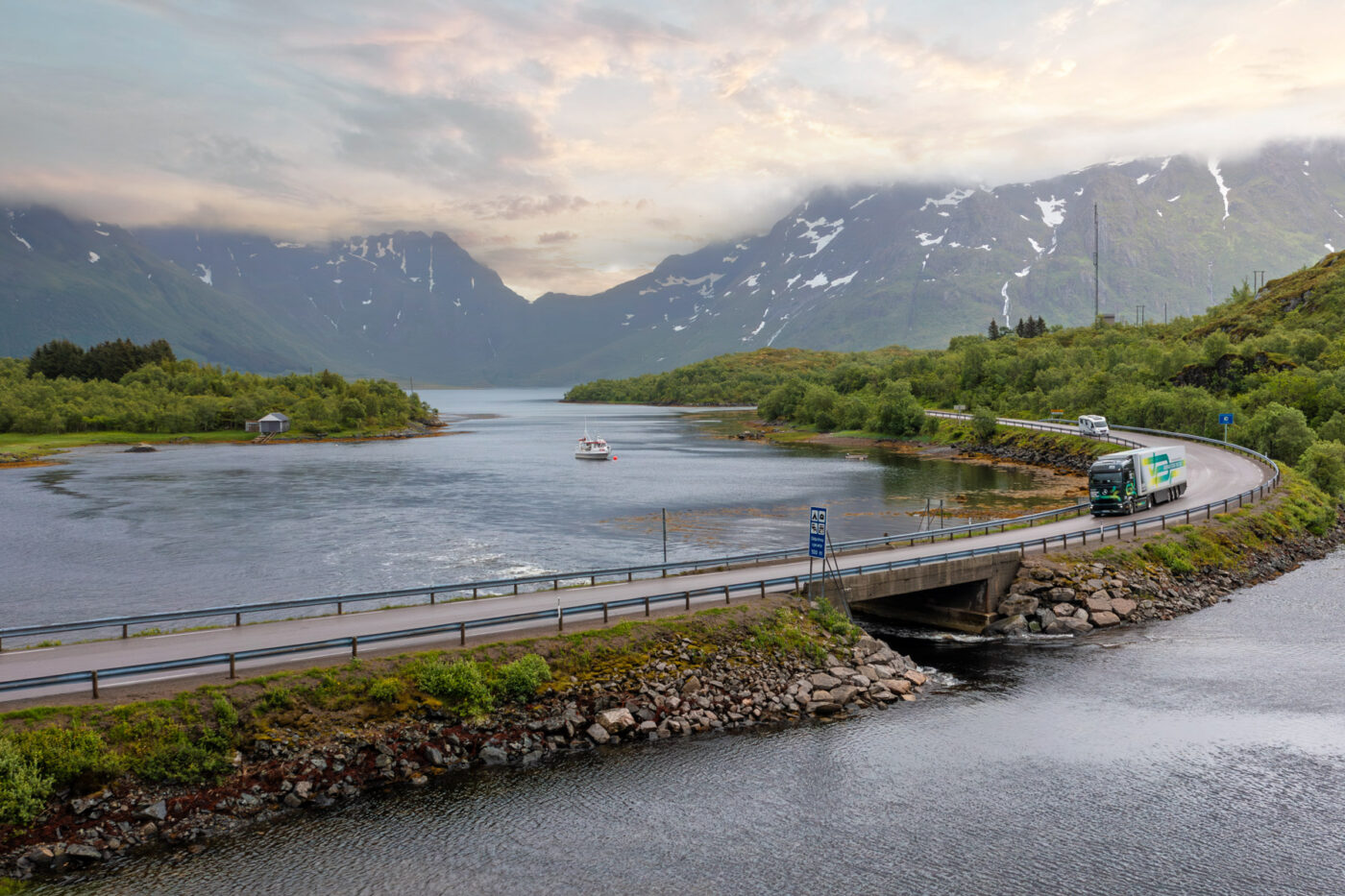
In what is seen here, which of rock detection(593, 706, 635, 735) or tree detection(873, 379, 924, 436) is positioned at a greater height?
tree detection(873, 379, 924, 436)

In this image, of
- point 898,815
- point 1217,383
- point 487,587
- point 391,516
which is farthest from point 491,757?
point 1217,383

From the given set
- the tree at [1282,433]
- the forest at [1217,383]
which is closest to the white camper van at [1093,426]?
the forest at [1217,383]

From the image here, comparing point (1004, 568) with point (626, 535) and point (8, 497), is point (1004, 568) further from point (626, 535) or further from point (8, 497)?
point (8, 497)

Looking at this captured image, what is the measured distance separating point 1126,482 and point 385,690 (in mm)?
55911

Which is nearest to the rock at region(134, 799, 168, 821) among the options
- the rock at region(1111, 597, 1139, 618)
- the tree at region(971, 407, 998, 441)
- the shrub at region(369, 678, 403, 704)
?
the shrub at region(369, 678, 403, 704)

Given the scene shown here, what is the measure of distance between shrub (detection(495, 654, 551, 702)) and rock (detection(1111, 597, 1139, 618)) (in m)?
34.3

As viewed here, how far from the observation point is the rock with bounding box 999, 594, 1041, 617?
46.7 m

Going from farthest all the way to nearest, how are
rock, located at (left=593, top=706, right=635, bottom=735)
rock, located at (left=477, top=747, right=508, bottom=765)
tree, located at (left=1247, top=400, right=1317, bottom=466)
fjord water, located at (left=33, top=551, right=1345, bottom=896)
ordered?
tree, located at (left=1247, top=400, right=1317, bottom=466) < rock, located at (left=593, top=706, right=635, bottom=735) < rock, located at (left=477, top=747, right=508, bottom=765) < fjord water, located at (left=33, top=551, right=1345, bottom=896)

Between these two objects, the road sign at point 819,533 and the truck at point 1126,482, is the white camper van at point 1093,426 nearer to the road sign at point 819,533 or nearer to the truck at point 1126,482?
the truck at point 1126,482

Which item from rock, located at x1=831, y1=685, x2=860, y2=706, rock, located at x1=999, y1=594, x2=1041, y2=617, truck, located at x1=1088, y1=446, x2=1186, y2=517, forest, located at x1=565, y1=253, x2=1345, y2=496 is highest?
forest, located at x1=565, y1=253, x2=1345, y2=496

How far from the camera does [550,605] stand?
38.2 metres

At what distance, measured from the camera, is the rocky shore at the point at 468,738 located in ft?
75.7

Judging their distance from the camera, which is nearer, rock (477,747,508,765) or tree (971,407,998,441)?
rock (477,747,508,765)

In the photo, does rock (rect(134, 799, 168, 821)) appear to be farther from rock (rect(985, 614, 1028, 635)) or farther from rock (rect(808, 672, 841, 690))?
rock (rect(985, 614, 1028, 635))
